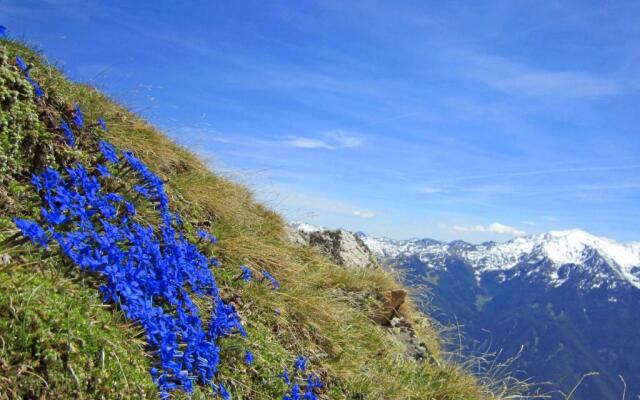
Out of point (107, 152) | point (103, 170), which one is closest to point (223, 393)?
point (103, 170)

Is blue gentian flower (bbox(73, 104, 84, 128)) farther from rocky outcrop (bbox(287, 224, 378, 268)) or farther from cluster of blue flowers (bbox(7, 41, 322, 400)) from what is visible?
rocky outcrop (bbox(287, 224, 378, 268))

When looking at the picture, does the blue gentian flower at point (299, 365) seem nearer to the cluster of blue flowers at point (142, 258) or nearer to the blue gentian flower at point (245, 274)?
the cluster of blue flowers at point (142, 258)

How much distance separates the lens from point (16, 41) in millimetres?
5637

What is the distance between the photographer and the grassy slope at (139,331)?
2510 millimetres

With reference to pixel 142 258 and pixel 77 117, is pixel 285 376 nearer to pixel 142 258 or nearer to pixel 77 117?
pixel 142 258

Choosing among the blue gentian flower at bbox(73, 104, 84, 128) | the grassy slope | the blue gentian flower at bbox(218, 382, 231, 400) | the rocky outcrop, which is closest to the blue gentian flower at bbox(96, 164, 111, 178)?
the grassy slope

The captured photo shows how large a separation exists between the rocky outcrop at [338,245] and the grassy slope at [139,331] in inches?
40.3

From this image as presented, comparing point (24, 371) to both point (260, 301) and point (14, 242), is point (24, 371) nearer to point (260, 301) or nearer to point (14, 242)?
point (14, 242)

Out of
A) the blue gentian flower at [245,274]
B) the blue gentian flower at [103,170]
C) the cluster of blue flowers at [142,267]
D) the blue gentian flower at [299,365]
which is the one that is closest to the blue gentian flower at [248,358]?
the cluster of blue flowers at [142,267]

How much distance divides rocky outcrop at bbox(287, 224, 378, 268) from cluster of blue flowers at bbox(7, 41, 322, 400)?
5379 mm

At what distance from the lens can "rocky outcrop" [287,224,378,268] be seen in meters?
10.6

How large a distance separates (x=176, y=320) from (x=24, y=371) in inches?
54.7

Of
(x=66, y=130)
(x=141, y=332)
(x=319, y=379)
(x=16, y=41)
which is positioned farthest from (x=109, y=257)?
(x=16, y=41)

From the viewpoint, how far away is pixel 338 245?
11.1m
